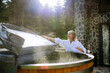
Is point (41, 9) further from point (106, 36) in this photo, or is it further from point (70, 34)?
point (70, 34)

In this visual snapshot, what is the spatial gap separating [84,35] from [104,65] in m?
1.84

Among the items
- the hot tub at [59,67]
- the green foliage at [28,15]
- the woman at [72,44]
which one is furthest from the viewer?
the green foliage at [28,15]

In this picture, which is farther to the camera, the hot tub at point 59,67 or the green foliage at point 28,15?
the green foliage at point 28,15

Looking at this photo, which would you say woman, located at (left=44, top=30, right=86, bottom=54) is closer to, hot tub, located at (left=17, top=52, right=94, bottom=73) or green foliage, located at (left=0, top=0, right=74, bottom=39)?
hot tub, located at (left=17, top=52, right=94, bottom=73)

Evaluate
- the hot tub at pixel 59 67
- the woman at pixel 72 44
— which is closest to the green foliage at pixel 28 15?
the woman at pixel 72 44

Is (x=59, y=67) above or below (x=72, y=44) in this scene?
below

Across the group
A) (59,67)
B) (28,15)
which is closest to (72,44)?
(59,67)

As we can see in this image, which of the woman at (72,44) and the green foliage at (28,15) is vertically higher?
the green foliage at (28,15)

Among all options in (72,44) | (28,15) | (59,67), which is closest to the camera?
(59,67)

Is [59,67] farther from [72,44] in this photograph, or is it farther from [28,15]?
[28,15]

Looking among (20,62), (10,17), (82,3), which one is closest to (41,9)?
(10,17)

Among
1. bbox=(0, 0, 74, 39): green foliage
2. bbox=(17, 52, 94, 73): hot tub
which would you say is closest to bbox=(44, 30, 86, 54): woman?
bbox=(17, 52, 94, 73): hot tub

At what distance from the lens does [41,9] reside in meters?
23.0

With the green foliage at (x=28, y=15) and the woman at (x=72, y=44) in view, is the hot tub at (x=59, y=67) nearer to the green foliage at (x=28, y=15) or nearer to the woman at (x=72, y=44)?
the woman at (x=72, y=44)
